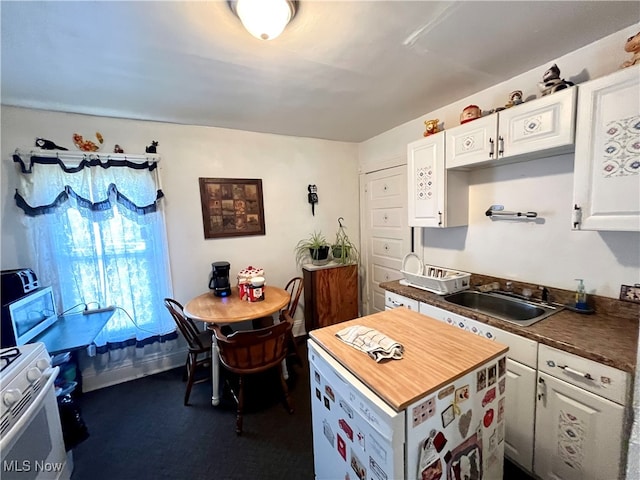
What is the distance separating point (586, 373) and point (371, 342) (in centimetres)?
97

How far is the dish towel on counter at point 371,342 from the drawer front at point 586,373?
0.81 meters

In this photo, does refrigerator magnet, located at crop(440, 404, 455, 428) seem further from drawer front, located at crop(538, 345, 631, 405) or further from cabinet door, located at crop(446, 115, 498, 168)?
cabinet door, located at crop(446, 115, 498, 168)

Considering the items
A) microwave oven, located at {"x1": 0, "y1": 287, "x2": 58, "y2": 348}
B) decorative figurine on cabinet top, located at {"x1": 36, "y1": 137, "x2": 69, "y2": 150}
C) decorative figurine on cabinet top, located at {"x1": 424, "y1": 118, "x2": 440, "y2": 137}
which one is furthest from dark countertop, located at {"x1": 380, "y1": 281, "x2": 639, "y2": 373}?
decorative figurine on cabinet top, located at {"x1": 36, "y1": 137, "x2": 69, "y2": 150}

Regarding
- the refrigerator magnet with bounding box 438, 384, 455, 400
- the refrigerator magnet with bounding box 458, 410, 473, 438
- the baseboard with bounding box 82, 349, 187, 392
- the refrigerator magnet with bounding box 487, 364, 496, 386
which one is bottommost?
the baseboard with bounding box 82, 349, 187, 392

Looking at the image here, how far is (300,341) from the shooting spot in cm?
310

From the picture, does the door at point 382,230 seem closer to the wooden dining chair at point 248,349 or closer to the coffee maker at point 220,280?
the wooden dining chair at point 248,349

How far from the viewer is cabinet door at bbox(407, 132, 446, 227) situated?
2.08m

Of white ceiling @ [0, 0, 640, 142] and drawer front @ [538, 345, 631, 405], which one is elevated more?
white ceiling @ [0, 0, 640, 142]

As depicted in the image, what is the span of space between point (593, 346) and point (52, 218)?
3.57 metres

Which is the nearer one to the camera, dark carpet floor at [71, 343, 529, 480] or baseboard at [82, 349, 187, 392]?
dark carpet floor at [71, 343, 529, 480]

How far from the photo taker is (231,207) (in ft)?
9.11

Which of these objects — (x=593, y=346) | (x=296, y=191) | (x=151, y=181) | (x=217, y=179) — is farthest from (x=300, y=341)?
(x=593, y=346)

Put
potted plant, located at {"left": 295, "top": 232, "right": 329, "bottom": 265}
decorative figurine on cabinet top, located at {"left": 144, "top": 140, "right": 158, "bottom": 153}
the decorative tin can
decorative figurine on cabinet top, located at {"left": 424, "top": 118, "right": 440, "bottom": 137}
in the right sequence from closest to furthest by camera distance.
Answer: decorative figurine on cabinet top, located at {"left": 424, "top": 118, "right": 440, "bottom": 137}
the decorative tin can
decorative figurine on cabinet top, located at {"left": 144, "top": 140, "right": 158, "bottom": 153}
potted plant, located at {"left": 295, "top": 232, "right": 329, "bottom": 265}

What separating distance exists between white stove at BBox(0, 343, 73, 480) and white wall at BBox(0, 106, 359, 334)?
Result: 4.40ft
